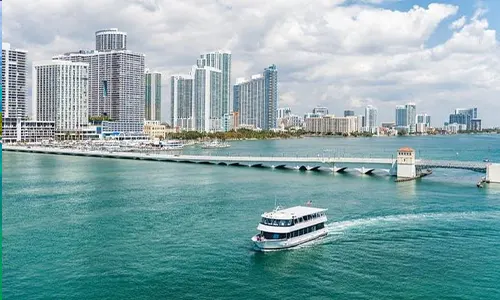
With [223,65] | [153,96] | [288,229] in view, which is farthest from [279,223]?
[223,65]

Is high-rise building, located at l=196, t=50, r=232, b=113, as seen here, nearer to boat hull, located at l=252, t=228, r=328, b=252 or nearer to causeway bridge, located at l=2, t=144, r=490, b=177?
causeway bridge, located at l=2, t=144, r=490, b=177

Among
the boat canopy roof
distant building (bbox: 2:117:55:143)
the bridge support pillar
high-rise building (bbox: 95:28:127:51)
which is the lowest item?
the boat canopy roof

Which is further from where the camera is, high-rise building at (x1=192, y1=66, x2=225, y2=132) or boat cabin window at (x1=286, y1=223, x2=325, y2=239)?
high-rise building at (x1=192, y1=66, x2=225, y2=132)

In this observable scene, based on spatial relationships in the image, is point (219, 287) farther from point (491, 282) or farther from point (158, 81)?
point (158, 81)

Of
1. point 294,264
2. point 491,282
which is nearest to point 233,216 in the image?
point 294,264

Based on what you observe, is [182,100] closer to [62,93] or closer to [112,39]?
[112,39]

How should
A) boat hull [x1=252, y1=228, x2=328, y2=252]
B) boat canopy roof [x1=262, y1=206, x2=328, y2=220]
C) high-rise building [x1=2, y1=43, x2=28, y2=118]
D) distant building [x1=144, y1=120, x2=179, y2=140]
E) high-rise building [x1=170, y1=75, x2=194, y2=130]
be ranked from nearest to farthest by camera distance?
boat hull [x1=252, y1=228, x2=328, y2=252], boat canopy roof [x1=262, y1=206, x2=328, y2=220], high-rise building [x1=2, y1=43, x2=28, y2=118], distant building [x1=144, y1=120, x2=179, y2=140], high-rise building [x1=170, y1=75, x2=194, y2=130]

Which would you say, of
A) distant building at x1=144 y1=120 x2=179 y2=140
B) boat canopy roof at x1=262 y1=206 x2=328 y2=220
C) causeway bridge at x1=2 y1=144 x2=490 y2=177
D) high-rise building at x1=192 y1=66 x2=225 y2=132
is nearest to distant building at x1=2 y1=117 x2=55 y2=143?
distant building at x1=144 y1=120 x2=179 y2=140
